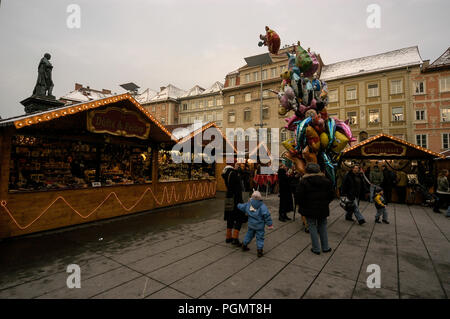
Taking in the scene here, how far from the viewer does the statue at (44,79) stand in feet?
36.2

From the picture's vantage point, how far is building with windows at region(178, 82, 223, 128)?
39.8m

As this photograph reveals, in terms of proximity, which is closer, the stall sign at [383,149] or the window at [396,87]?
the stall sign at [383,149]

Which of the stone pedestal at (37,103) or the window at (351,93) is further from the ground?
the window at (351,93)

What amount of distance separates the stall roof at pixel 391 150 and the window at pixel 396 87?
16.5 m

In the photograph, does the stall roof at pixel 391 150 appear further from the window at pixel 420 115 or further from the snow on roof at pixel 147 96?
the snow on roof at pixel 147 96

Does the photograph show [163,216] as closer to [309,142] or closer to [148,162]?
[148,162]

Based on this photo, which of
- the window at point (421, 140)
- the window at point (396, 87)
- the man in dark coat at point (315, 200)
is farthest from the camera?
the window at point (396, 87)

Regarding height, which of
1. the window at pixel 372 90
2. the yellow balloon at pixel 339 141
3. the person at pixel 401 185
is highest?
the window at pixel 372 90

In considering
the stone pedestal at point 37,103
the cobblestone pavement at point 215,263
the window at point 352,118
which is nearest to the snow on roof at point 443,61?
the window at point 352,118

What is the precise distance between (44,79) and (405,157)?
20.1 meters

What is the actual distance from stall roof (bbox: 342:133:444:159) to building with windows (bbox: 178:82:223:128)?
28.9m

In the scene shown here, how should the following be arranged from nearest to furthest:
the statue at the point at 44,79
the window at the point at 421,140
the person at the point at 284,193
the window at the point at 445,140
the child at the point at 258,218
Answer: the child at the point at 258,218 < the person at the point at 284,193 < the statue at the point at 44,79 < the window at the point at 445,140 < the window at the point at 421,140

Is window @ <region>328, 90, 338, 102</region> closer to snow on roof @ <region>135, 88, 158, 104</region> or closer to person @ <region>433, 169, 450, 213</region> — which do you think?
person @ <region>433, 169, 450, 213</region>

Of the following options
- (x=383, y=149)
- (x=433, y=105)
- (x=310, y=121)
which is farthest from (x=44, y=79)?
(x=433, y=105)
